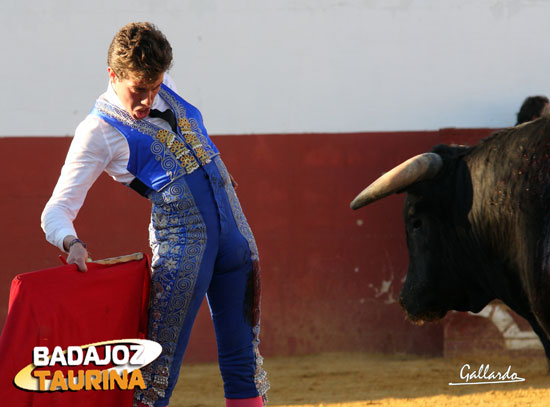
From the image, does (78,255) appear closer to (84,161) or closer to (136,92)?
(84,161)

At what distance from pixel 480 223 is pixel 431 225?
0.31 m

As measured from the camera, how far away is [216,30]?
6027 millimetres

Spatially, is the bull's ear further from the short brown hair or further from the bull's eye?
the short brown hair

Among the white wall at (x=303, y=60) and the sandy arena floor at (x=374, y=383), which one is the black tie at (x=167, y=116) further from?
the white wall at (x=303, y=60)

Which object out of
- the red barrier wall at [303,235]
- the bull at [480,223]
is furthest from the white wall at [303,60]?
the bull at [480,223]

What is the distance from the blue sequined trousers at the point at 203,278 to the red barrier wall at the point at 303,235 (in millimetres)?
3478

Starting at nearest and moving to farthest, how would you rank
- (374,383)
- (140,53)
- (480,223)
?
(140,53) < (480,223) < (374,383)

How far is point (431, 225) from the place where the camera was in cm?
356

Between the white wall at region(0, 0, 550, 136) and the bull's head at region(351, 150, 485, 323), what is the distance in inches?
97.2

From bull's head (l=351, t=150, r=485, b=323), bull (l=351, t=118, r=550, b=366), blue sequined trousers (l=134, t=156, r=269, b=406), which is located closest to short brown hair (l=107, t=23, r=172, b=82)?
blue sequined trousers (l=134, t=156, r=269, b=406)

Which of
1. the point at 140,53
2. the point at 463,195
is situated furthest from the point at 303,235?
the point at 140,53

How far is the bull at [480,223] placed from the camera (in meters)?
2.95

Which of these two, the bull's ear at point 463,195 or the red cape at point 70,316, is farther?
the bull's ear at point 463,195

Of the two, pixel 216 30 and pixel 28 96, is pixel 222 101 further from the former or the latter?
pixel 28 96
